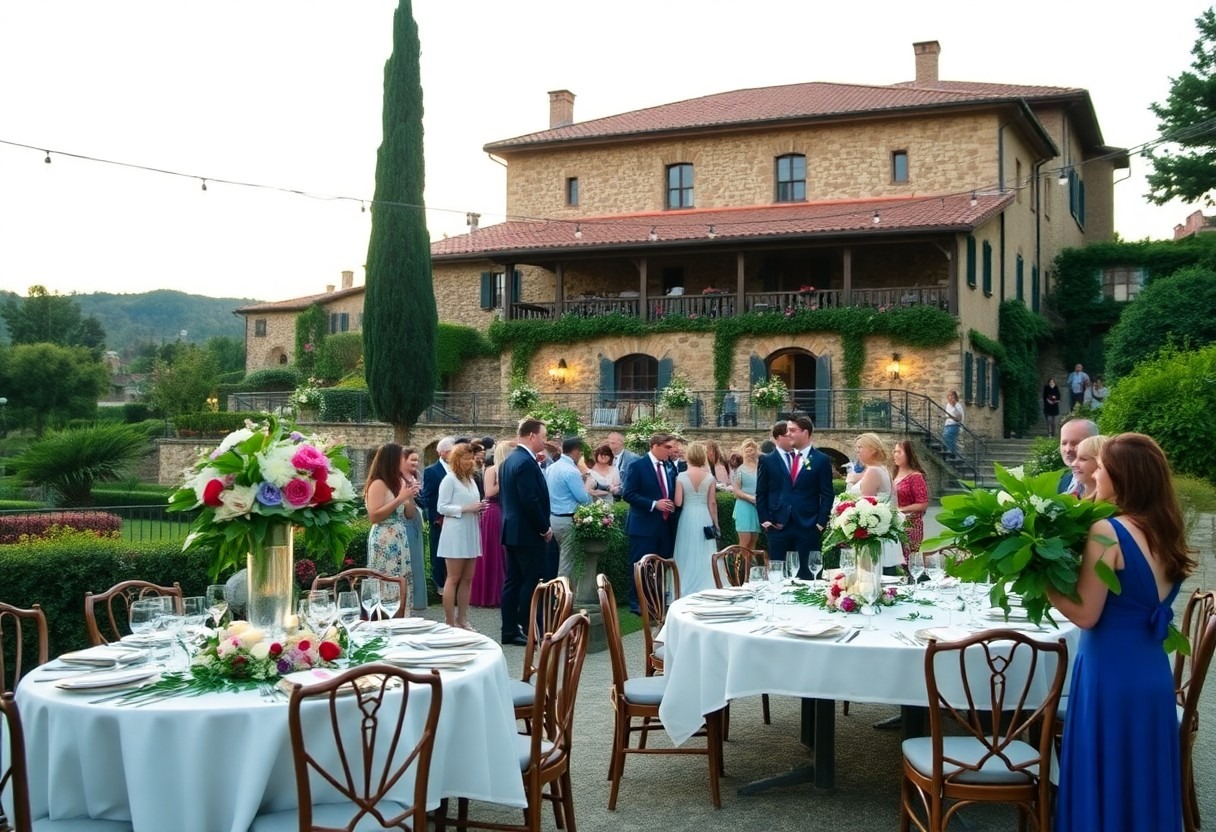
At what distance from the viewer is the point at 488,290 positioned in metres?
33.6

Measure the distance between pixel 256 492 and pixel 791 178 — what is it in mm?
28206

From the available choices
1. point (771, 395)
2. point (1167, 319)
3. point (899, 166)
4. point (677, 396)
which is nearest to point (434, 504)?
point (771, 395)

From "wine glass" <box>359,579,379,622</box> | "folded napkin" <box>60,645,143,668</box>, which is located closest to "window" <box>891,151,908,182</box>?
"wine glass" <box>359,579,379,622</box>

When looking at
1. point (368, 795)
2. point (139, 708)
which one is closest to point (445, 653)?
point (368, 795)

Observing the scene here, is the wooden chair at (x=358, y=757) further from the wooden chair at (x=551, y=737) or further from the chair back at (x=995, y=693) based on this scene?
the chair back at (x=995, y=693)

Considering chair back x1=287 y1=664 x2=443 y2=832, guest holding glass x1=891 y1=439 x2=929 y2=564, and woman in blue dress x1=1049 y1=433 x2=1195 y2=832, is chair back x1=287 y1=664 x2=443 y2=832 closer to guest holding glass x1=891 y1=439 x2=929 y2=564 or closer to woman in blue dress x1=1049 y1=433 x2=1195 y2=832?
woman in blue dress x1=1049 y1=433 x2=1195 y2=832

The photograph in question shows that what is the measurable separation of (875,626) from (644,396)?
22653mm

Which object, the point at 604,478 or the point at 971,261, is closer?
the point at 604,478

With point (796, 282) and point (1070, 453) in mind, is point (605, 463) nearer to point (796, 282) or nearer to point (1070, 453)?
point (1070, 453)

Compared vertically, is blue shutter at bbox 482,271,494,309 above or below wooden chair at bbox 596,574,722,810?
above

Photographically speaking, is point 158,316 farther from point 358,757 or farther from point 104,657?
point 358,757

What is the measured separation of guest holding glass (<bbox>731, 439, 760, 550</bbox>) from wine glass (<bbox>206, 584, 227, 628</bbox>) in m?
7.27

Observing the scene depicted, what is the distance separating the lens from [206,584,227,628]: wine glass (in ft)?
15.3

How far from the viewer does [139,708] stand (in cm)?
370
